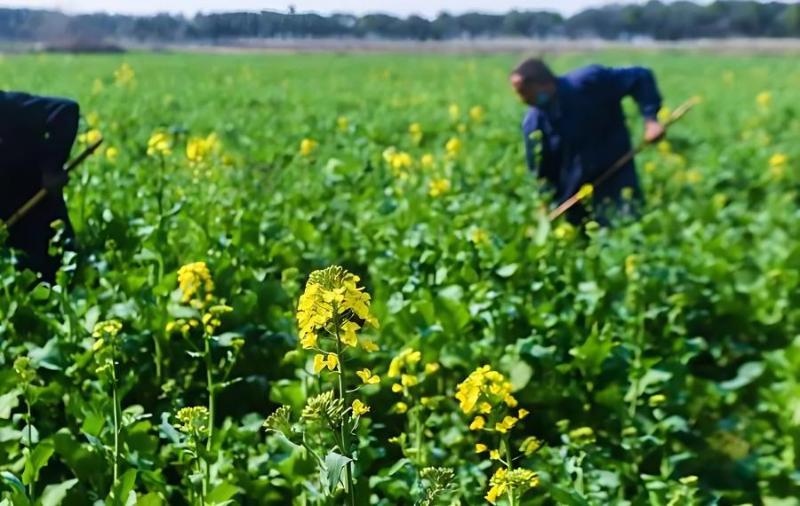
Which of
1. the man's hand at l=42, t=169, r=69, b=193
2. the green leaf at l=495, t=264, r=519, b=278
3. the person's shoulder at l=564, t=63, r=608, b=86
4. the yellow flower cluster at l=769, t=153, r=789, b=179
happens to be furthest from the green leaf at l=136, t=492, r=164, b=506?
the yellow flower cluster at l=769, t=153, r=789, b=179

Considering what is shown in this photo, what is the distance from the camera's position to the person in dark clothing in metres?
3.50

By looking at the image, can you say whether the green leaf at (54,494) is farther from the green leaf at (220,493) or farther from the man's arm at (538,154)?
the man's arm at (538,154)

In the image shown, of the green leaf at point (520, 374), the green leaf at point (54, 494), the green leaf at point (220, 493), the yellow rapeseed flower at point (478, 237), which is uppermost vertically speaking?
the yellow rapeseed flower at point (478, 237)

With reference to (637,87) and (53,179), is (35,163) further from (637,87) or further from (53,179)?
(637,87)

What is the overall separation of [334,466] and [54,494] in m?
1.01

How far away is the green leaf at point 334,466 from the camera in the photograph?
5.12ft

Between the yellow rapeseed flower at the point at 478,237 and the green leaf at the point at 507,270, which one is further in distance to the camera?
the yellow rapeseed flower at the point at 478,237

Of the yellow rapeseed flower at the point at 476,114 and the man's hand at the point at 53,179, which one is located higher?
the man's hand at the point at 53,179

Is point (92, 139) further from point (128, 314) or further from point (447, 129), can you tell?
point (447, 129)

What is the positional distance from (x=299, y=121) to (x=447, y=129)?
60.1 inches

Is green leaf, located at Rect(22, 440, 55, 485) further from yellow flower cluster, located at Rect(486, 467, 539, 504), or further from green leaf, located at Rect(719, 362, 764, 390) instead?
green leaf, located at Rect(719, 362, 764, 390)

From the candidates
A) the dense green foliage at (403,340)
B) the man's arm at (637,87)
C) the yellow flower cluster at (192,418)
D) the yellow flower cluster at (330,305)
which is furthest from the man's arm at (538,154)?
the yellow flower cluster at (330,305)

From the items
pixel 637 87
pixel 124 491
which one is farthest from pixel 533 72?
pixel 124 491

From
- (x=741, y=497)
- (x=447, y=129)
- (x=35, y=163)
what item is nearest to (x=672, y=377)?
(x=741, y=497)
